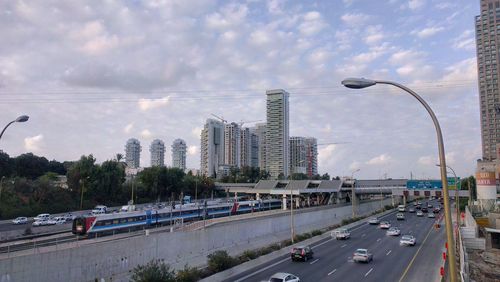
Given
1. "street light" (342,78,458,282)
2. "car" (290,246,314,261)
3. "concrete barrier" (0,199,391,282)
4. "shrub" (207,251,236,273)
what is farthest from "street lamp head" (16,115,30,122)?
"car" (290,246,314,261)

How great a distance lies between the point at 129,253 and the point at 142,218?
31351 mm

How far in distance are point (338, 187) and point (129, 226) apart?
76734 millimetres

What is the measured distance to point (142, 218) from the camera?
197ft

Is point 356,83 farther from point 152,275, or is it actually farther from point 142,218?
point 142,218

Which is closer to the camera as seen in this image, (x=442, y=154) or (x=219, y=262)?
(x=442, y=154)

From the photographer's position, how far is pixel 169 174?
113188mm

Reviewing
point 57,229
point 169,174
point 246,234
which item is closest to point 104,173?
point 169,174

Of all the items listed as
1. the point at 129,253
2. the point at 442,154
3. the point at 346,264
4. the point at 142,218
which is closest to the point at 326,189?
the point at 142,218

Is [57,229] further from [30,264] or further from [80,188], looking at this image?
[30,264]

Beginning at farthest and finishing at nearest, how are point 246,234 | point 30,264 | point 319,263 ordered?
1. point 246,234
2. point 319,263
3. point 30,264

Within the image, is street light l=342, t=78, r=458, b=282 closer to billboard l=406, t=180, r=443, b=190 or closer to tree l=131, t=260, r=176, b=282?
tree l=131, t=260, r=176, b=282

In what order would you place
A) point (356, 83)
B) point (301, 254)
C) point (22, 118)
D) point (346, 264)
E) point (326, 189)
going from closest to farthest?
point (356, 83), point (22, 118), point (346, 264), point (301, 254), point (326, 189)

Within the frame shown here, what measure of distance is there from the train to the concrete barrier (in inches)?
495

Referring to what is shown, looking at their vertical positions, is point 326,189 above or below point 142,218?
above
